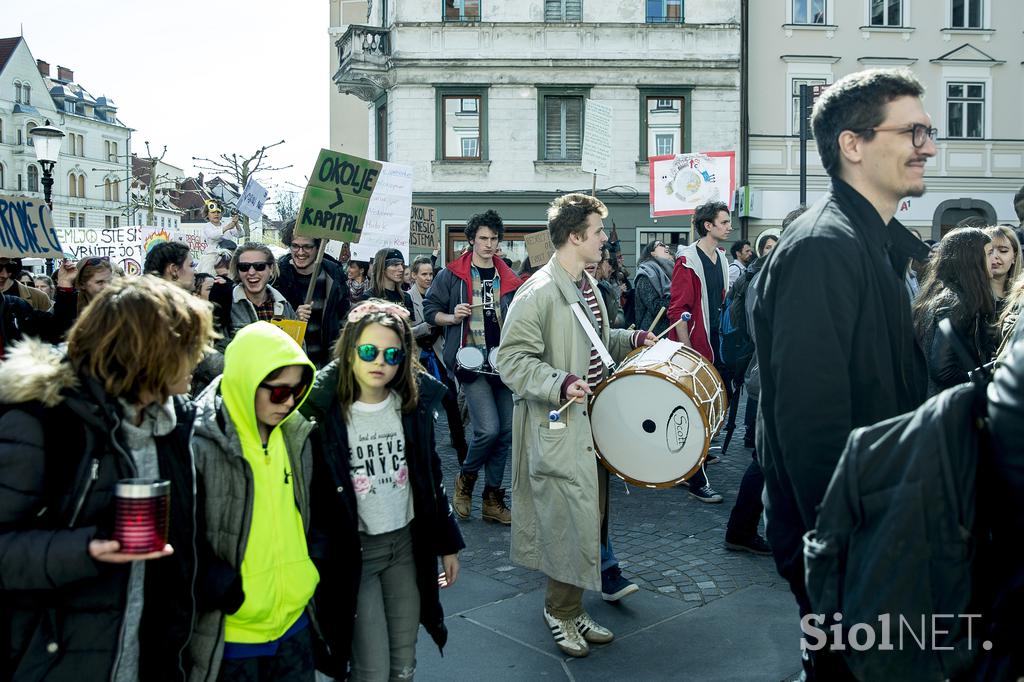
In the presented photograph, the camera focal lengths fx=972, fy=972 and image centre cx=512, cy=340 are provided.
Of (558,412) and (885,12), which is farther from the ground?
(885,12)

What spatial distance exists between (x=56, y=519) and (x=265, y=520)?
2.22 ft

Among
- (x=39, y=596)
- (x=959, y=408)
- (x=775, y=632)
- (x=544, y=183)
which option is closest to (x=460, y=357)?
(x=775, y=632)

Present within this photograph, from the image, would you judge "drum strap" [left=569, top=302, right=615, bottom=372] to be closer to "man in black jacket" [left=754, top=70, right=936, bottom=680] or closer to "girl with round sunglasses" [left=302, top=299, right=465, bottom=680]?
"girl with round sunglasses" [left=302, top=299, right=465, bottom=680]

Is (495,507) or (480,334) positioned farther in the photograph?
(480,334)

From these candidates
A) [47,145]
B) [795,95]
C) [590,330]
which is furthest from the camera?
[795,95]

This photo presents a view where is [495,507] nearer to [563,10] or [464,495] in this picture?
[464,495]

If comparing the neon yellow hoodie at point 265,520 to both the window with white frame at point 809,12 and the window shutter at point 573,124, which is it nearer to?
the window shutter at point 573,124

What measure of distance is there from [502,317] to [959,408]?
5380mm

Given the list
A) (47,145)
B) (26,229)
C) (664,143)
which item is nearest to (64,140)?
(664,143)

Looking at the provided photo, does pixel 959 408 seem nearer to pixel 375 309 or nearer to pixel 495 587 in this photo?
pixel 375 309

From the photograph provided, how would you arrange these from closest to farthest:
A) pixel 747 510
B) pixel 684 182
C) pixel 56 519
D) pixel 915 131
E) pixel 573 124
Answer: pixel 56 519 < pixel 915 131 < pixel 747 510 < pixel 684 182 < pixel 573 124

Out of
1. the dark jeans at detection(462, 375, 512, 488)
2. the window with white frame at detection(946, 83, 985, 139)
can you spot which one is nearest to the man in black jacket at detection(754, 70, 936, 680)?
the dark jeans at detection(462, 375, 512, 488)

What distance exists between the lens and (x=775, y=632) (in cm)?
456

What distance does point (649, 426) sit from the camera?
471 cm
